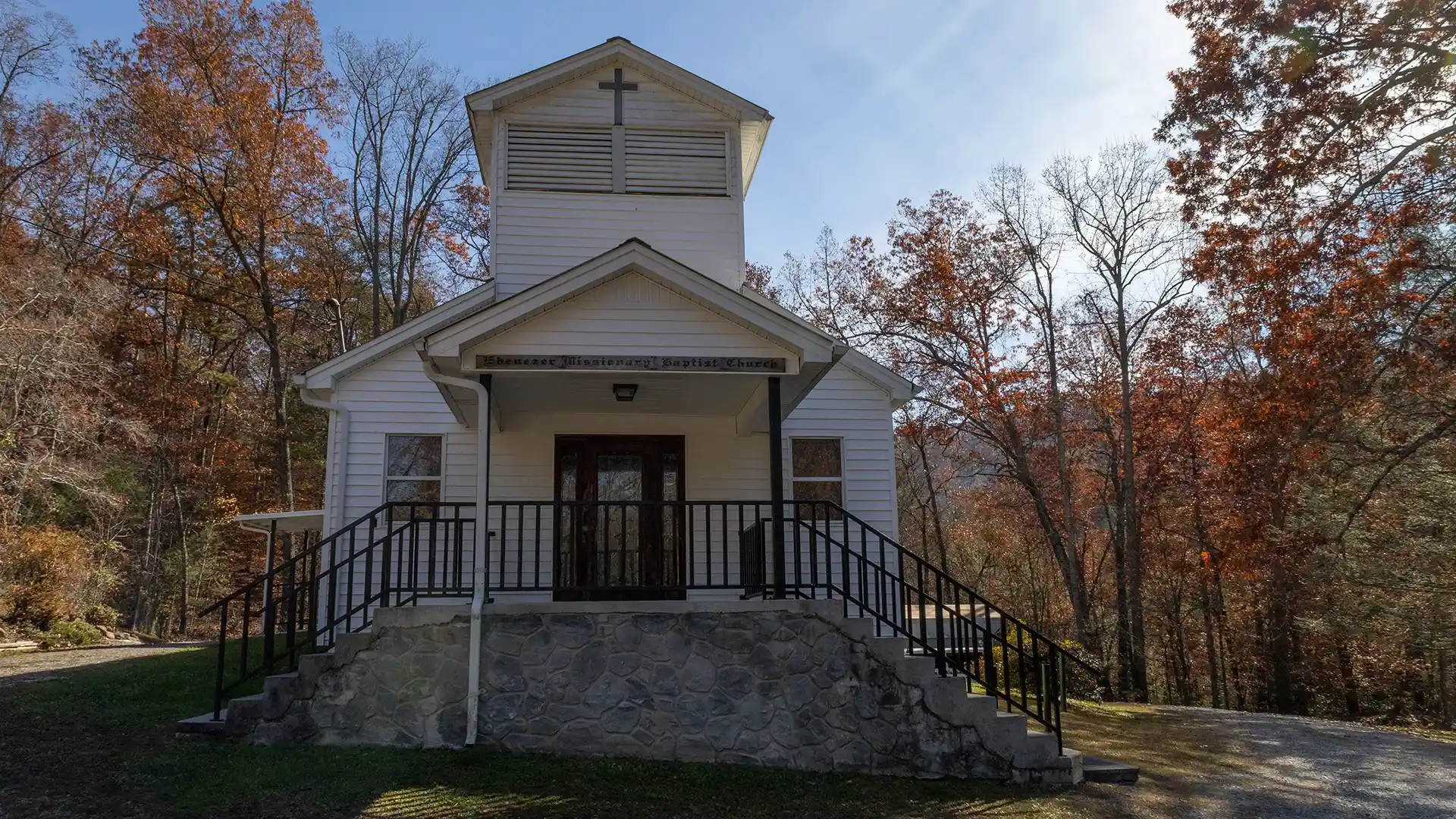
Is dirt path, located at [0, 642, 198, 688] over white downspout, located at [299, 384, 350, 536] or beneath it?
beneath

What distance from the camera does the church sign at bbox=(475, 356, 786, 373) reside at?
8.18 meters

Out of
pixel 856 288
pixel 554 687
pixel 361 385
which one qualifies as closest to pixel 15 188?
pixel 361 385

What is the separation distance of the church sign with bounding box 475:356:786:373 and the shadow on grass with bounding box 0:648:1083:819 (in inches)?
126

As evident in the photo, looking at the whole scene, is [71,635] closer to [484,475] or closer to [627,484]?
[627,484]

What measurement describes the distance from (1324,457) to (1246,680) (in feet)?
46.0

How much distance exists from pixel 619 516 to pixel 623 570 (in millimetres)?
2557

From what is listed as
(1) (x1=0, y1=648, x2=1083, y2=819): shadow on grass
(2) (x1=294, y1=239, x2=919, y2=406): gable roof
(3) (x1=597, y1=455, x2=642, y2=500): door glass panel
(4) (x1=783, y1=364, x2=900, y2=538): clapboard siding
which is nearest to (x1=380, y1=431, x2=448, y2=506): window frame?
(3) (x1=597, y1=455, x2=642, y2=500): door glass panel

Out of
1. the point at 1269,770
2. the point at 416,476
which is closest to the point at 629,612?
the point at 416,476

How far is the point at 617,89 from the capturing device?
11977mm

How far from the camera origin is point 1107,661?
19766mm

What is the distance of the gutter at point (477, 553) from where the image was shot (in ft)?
25.1

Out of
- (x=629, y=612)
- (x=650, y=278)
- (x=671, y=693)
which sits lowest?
(x=671, y=693)

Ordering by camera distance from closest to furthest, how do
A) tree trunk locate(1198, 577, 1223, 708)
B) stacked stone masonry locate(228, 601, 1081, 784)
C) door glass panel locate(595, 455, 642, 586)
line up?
stacked stone masonry locate(228, 601, 1081, 784), door glass panel locate(595, 455, 642, 586), tree trunk locate(1198, 577, 1223, 708)

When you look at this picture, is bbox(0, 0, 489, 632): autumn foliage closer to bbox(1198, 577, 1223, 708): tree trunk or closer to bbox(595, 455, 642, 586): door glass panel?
bbox(595, 455, 642, 586): door glass panel
